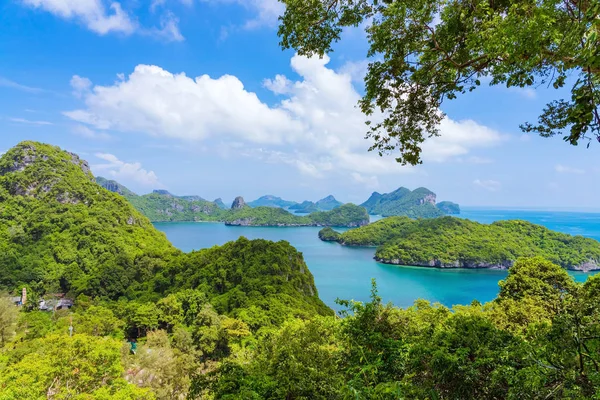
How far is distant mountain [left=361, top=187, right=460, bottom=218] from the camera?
528ft

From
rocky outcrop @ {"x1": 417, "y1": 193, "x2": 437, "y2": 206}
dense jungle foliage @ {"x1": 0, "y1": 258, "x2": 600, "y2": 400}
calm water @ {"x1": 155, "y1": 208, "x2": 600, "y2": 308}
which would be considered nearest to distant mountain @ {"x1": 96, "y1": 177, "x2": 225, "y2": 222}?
calm water @ {"x1": 155, "y1": 208, "x2": 600, "y2": 308}

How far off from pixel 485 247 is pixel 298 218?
76.2 m

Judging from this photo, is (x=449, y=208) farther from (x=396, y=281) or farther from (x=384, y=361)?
(x=384, y=361)

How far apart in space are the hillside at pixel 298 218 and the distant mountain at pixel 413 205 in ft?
163

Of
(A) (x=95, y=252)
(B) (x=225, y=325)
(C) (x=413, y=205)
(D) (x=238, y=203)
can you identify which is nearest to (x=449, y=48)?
(B) (x=225, y=325)

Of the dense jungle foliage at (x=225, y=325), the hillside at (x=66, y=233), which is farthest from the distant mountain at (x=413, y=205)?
the hillside at (x=66, y=233)

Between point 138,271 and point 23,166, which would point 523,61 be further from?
point 23,166

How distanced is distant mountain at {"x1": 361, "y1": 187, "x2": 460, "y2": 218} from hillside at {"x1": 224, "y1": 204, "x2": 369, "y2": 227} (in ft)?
163

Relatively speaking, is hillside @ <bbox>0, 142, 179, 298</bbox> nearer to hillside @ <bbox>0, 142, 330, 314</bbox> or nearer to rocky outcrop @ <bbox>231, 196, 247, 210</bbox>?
hillside @ <bbox>0, 142, 330, 314</bbox>

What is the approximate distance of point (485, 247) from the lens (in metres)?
51.1

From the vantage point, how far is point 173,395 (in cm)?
1109

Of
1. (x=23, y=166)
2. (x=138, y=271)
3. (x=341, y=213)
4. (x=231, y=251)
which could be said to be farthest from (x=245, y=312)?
(x=341, y=213)

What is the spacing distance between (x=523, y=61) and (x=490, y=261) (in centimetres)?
5562

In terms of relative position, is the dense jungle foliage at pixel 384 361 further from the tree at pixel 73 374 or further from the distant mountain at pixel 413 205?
the distant mountain at pixel 413 205
